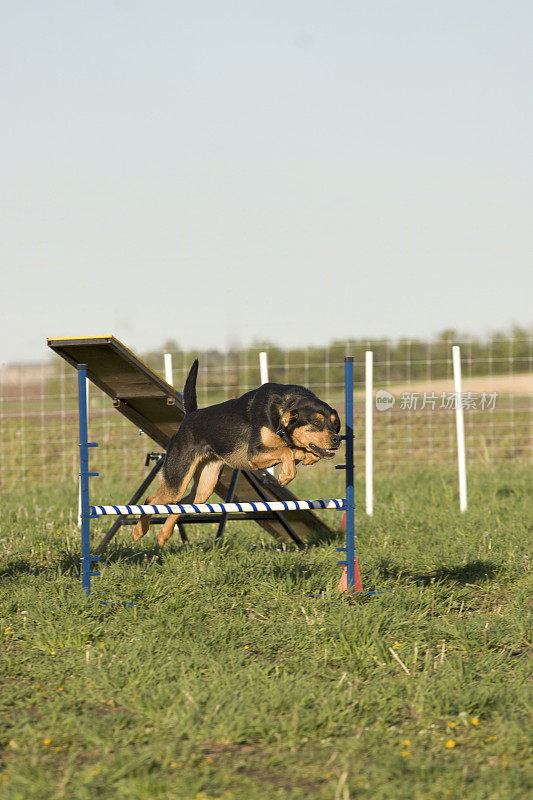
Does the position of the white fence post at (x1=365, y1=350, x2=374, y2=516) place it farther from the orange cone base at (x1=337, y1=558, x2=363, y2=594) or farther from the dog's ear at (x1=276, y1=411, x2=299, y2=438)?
the dog's ear at (x1=276, y1=411, x2=299, y2=438)

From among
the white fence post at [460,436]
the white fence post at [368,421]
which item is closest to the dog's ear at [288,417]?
the white fence post at [368,421]

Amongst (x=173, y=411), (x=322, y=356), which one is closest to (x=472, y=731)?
(x=173, y=411)

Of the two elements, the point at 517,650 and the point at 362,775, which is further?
the point at 517,650

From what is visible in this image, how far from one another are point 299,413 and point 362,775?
2333 millimetres

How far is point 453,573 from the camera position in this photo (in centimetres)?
649

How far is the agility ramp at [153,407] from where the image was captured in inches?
235

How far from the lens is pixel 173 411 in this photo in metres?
6.59

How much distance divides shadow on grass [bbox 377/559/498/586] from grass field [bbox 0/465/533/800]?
24mm

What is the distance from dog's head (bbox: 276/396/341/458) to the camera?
202 inches

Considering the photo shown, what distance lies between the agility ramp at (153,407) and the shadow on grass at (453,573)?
103cm

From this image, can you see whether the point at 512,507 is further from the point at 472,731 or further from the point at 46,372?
the point at 46,372

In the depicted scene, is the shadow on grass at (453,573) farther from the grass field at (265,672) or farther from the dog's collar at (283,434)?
the dog's collar at (283,434)

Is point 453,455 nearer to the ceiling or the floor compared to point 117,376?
nearer to the floor

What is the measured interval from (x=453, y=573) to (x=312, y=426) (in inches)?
83.5
